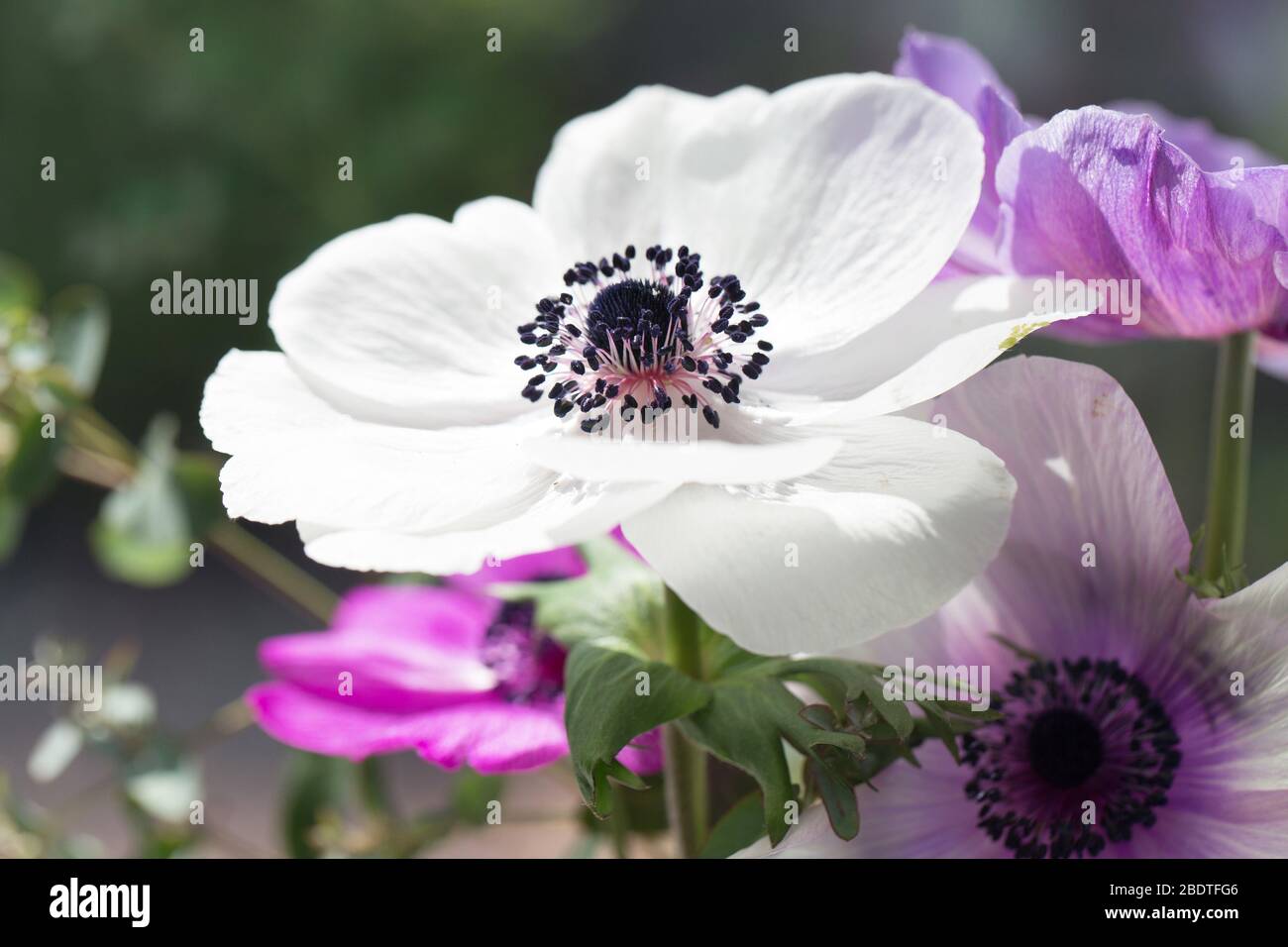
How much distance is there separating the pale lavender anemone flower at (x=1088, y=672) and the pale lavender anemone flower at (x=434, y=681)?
56mm

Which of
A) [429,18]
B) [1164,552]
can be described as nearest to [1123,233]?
[1164,552]

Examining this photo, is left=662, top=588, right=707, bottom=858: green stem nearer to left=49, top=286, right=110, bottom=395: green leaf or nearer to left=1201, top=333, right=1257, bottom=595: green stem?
left=1201, top=333, right=1257, bottom=595: green stem

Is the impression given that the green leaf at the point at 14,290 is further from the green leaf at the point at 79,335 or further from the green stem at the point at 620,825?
the green stem at the point at 620,825

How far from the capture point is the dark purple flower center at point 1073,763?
0.22 meters

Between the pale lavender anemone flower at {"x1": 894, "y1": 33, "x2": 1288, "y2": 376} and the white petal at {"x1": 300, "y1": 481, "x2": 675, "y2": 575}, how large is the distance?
8 centimetres

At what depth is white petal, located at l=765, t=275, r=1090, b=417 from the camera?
Result: 204mm

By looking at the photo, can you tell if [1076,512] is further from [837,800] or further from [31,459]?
[31,459]

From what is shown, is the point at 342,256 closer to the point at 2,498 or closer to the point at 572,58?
the point at 2,498

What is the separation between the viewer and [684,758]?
238 millimetres

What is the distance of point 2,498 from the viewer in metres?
0.35

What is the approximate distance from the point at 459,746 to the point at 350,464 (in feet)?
0.22

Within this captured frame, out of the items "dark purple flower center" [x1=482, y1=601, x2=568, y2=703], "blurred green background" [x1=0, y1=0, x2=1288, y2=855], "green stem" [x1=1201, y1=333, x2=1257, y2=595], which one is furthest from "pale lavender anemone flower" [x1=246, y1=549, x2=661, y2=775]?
"blurred green background" [x1=0, y1=0, x2=1288, y2=855]

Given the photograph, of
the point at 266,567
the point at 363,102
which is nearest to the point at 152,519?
the point at 266,567

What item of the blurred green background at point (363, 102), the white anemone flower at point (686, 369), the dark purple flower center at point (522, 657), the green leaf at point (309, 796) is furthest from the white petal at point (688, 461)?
the blurred green background at point (363, 102)
